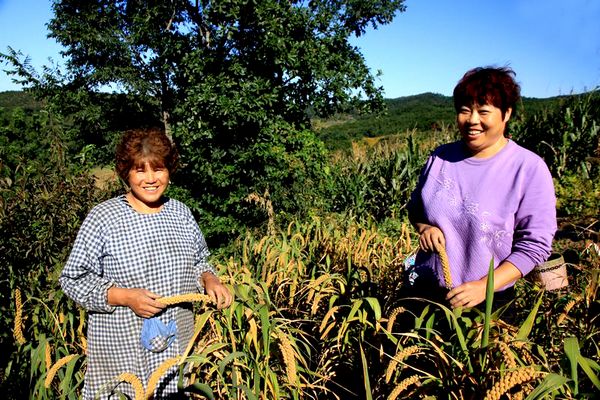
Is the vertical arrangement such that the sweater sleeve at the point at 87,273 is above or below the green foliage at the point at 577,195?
above

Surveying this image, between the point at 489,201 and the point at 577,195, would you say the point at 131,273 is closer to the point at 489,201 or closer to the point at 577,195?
the point at 489,201

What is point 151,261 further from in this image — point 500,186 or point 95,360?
point 500,186

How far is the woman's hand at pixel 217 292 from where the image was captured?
147cm

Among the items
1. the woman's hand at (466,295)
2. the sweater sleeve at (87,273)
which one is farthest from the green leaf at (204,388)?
the woman's hand at (466,295)

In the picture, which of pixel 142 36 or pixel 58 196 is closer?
pixel 58 196

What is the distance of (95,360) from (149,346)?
21 cm

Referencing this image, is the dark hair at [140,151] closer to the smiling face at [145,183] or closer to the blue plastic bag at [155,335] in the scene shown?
the smiling face at [145,183]

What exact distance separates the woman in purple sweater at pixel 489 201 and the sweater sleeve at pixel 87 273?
1149mm

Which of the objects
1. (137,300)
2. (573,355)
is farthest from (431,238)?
(137,300)

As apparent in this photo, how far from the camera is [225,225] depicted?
604 centimetres

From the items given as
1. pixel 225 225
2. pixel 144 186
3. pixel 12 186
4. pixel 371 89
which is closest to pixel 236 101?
pixel 225 225

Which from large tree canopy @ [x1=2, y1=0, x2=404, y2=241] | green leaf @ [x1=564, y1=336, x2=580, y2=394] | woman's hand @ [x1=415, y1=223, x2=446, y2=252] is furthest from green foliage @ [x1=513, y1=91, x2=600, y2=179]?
green leaf @ [x1=564, y1=336, x2=580, y2=394]

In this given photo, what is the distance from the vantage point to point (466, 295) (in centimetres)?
132

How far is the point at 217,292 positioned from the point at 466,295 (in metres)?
0.84
